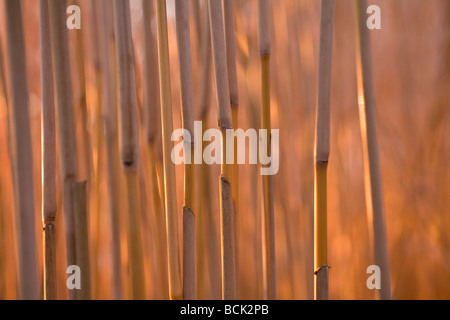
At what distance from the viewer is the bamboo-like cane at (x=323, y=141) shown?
53cm

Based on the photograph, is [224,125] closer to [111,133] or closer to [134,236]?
[134,236]

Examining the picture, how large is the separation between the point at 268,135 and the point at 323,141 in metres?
0.13

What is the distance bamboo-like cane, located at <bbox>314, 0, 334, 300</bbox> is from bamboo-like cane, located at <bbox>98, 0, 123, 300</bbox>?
1.14 ft

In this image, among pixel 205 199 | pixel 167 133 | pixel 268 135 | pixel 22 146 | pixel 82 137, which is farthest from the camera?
pixel 82 137

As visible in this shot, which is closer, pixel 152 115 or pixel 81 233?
pixel 81 233

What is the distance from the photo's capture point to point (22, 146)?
1.46 ft

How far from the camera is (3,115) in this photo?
104cm

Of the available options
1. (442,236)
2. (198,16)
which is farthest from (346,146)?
(198,16)

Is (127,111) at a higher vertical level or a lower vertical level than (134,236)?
higher

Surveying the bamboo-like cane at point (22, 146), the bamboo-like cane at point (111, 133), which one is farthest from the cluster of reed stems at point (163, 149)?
the bamboo-like cane at point (111, 133)

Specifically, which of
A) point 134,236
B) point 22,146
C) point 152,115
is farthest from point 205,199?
point 22,146

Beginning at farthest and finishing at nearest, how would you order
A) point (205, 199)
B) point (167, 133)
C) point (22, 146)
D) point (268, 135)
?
point (205, 199)
point (268, 135)
point (167, 133)
point (22, 146)

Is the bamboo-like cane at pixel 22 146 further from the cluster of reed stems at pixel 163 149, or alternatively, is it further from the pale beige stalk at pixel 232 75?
the pale beige stalk at pixel 232 75

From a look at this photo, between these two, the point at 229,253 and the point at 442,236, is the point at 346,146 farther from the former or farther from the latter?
the point at 229,253
